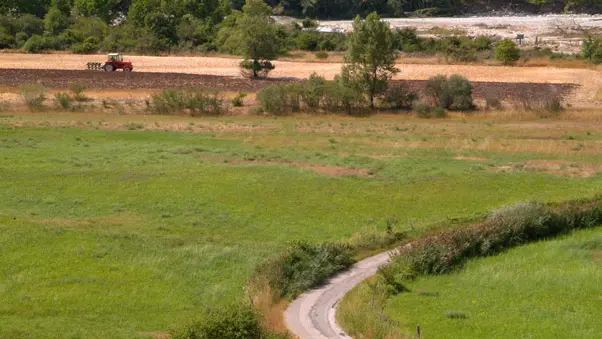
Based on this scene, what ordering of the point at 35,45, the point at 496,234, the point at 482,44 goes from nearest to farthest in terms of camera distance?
the point at 496,234 → the point at 482,44 → the point at 35,45

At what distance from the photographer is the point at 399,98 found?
215 ft

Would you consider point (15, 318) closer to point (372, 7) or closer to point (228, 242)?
point (228, 242)

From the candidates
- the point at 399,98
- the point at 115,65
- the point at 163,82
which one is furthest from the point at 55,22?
the point at 399,98

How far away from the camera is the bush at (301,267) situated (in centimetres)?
2759

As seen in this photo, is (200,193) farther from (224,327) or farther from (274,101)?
(274,101)

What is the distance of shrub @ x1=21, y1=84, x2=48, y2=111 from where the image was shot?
212 feet

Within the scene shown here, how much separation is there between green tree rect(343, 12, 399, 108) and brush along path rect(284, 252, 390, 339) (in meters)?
35.2

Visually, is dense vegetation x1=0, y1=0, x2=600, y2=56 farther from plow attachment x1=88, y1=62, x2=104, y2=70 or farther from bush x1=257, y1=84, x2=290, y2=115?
bush x1=257, y1=84, x2=290, y2=115

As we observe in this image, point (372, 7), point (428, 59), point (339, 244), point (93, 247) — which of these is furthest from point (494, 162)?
point (372, 7)

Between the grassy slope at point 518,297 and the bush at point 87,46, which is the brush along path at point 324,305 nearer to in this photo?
the grassy slope at point 518,297

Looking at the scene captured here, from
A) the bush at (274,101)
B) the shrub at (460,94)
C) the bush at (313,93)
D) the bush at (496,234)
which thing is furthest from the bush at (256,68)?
the bush at (496,234)

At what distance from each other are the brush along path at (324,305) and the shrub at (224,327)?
2279 millimetres

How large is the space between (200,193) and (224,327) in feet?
64.7

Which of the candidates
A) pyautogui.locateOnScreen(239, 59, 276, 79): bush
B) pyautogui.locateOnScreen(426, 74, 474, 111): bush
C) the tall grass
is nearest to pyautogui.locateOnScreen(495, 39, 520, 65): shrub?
pyautogui.locateOnScreen(239, 59, 276, 79): bush
